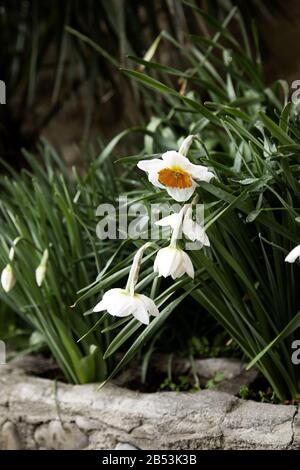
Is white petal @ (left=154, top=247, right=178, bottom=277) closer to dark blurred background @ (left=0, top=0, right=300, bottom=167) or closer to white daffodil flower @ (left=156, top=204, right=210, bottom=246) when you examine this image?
white daffodil flower @ (left=156, top=204, right=210, bottom=246)

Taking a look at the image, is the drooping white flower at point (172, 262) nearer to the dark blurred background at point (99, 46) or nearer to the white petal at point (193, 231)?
the white petal at point (193, 231)

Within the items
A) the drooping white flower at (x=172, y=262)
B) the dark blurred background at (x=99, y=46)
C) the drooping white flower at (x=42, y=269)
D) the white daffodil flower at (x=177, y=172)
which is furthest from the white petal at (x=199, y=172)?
the dark blurred background at (x=99, y=46)

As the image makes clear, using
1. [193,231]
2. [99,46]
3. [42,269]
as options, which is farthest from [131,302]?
[99,46]

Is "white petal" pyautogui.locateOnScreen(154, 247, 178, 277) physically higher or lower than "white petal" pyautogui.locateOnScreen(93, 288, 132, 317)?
higher

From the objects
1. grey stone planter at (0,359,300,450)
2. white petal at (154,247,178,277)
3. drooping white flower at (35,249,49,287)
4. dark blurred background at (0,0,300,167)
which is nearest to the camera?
Answer: white petal at (154,247,178,277)

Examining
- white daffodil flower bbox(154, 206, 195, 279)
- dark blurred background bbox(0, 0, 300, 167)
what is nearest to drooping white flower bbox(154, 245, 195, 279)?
white daffodil flower bbox(154, 206, 195, 279)

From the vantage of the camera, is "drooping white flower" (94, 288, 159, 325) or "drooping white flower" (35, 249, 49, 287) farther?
"drooping white flower" (35, 249, 49, 287)
